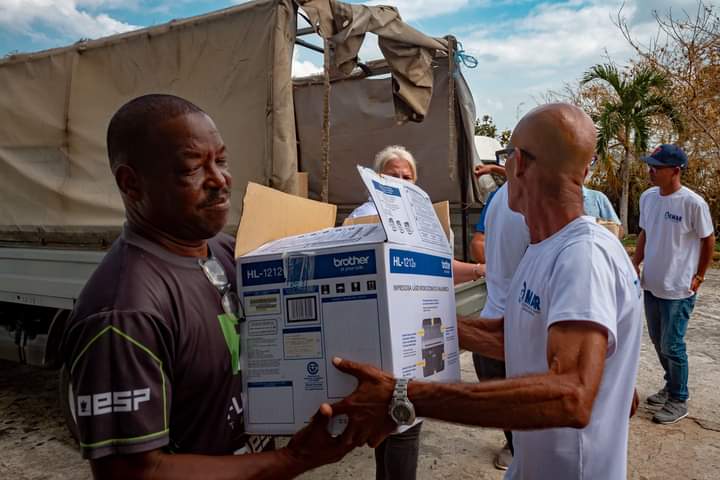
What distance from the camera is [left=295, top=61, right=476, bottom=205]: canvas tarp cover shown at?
518 centimetres

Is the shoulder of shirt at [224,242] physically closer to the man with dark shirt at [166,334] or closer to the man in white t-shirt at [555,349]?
the man with dark shirt at [166,334]

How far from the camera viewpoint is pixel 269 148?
3658mm

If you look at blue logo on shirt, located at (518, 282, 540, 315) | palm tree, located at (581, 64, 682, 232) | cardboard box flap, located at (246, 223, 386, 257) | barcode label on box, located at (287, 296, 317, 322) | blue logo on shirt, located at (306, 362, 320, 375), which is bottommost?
blue logo on shirt, located at (306, 362, 320, 375)

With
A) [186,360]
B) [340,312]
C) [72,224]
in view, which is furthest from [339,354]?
[72,224]

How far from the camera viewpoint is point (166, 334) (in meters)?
1.12

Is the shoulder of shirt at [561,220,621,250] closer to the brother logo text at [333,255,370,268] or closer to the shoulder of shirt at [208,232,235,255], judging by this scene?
the brother logo text at [333,255,370,268]

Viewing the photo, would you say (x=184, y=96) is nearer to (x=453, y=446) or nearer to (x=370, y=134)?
(x=370, y=134)

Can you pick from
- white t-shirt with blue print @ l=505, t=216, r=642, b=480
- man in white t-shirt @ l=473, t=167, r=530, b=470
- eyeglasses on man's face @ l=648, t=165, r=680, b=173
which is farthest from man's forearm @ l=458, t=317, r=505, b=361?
eyeglasses on man's face @ l=648, t=165, r=680, b=173

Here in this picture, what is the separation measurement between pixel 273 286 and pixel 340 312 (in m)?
0.18

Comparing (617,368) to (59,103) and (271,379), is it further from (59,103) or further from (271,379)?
(59,103)

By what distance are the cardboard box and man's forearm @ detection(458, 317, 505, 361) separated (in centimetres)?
44

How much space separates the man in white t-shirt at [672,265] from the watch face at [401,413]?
11.3 feet

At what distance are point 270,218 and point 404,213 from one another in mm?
360

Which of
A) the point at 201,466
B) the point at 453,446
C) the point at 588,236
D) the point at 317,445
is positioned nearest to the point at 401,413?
the point at 317,445
